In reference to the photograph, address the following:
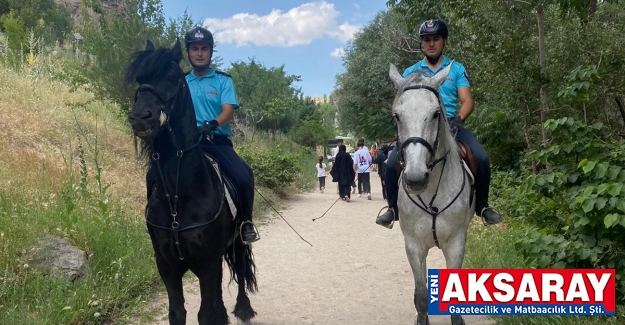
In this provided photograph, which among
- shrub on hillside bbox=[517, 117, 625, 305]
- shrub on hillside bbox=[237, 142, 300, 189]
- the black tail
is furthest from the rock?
shrub on hillside bbox=[237, 142, 300, 189]

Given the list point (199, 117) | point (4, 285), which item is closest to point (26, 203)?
point (4, 285)

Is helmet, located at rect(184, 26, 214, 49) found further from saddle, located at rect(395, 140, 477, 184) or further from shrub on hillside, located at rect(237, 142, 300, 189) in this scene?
shrub on hillside, located at rect(237, 142, 300, 189)

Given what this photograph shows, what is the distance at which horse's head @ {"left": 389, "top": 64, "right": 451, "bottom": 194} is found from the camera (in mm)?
3875

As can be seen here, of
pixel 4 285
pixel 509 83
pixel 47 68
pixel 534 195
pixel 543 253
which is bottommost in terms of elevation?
pixel 4 285

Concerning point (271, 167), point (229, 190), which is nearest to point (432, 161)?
point (229, 190)

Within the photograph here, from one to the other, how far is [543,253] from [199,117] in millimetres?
3499

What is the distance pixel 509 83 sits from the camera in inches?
370

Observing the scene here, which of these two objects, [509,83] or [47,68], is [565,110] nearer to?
[509,83]

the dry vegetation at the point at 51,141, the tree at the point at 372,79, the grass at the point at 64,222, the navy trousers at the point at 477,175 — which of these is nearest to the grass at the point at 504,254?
the navy trousers at the point at 477,175

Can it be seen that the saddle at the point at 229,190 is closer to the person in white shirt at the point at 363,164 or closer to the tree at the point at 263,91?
the person in white shirt at the point at 363,164

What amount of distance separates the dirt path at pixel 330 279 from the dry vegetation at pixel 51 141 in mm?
2920

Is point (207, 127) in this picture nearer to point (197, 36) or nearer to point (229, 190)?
point (229, 190)

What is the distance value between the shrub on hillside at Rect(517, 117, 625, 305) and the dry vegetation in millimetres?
6336

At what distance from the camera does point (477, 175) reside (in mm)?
5234
